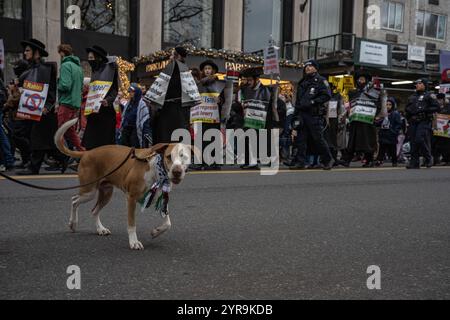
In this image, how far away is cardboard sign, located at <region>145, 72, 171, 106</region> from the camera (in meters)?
8.57

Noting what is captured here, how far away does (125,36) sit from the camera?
22047 mm

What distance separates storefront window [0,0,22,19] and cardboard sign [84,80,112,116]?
12132mm

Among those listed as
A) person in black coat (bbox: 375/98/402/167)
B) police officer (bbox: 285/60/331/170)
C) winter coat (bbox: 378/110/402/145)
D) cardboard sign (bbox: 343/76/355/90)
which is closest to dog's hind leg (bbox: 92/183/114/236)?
police officer (bbox: 285/60/331/170)

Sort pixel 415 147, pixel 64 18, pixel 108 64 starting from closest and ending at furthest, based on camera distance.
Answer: pixel 108 64, pixel 415 147, pixel 64 18

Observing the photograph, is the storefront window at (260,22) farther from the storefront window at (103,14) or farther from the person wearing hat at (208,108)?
the person wearing hat at (208,108)

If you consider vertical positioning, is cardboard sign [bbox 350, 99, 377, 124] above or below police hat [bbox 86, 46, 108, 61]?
below

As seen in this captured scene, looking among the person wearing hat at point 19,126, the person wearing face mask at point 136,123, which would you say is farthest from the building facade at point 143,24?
the person wearing hat at point 19,126

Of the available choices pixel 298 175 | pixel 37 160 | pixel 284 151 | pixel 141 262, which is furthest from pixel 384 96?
pixel 141 262

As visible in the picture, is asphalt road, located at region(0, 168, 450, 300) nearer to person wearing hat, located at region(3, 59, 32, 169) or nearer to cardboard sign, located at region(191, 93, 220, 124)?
person wearing hat, located at region(3, 59, 32, 169)

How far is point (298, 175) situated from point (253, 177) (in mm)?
989

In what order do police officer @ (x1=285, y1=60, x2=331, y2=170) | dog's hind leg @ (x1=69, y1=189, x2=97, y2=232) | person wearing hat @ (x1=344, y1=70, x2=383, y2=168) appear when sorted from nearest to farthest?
dog's hind leg @ (x1=69, y1=189, x2=97, y2=232), police officer @ (x1=285, y1=60, x2=331, y2=170), person wearing hat @ (x1=344, y1=70, x2=383, y2=168)

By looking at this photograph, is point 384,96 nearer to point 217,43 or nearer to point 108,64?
point 108,64

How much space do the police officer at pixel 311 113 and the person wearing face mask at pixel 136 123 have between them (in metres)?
3.41

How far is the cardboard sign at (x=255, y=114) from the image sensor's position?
38.4ft
